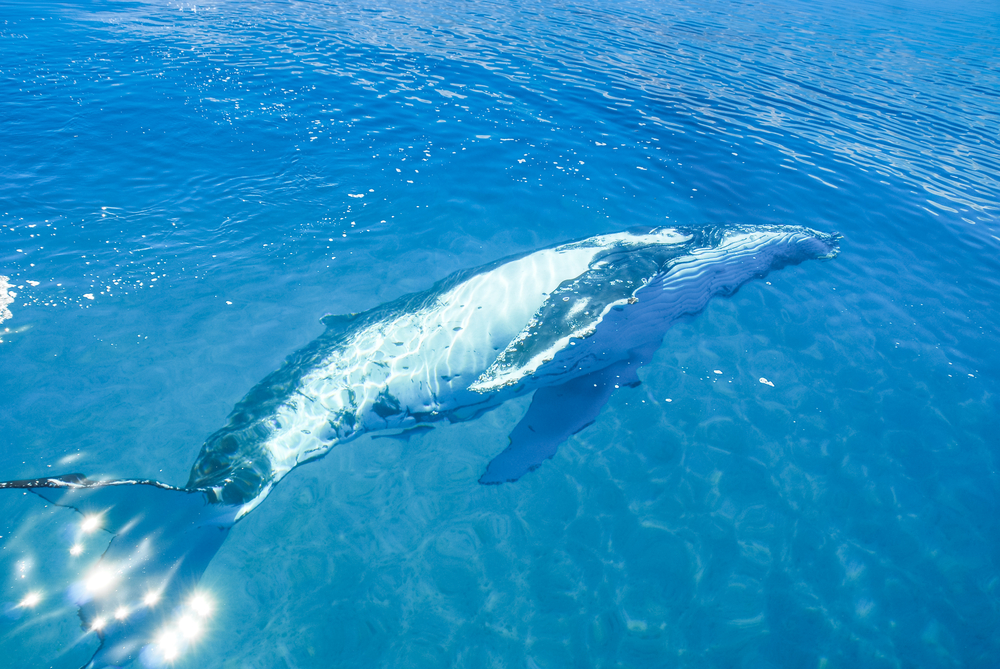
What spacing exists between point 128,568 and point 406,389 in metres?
3.05

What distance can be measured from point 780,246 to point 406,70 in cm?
1409

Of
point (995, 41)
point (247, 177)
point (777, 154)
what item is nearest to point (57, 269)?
point (247, 177)

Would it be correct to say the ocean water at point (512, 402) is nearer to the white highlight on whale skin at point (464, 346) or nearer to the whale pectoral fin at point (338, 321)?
the white highlight on whale skin at point (464, 346)

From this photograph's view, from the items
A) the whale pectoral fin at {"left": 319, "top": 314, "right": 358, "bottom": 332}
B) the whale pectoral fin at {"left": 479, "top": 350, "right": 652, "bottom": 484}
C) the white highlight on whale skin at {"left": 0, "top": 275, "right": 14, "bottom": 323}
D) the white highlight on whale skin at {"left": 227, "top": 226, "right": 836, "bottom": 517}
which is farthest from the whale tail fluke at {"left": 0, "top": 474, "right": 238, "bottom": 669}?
the white highlight on whale skin at {"left": 0, "top": 275, "right": 14, "bottom": 323}

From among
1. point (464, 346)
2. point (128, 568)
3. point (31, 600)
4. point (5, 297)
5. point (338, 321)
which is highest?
point (464, 346)

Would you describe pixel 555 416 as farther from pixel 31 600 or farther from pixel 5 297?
pixel 5 297

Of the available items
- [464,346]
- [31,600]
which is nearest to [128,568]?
[31,600]

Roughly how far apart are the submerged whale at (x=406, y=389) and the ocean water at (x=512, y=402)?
0.26 meters

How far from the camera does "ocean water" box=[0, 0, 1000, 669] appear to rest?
4.84m

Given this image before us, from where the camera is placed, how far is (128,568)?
4.57m

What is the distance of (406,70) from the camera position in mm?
17875

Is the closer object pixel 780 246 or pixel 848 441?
pixel 848 441

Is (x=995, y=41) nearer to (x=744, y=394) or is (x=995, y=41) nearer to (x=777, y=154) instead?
(x=777, y=154)

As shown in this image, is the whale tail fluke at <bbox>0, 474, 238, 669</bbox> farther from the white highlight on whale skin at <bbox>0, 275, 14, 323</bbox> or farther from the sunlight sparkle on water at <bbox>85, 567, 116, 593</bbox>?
the white highlight on whale skin at <bbox>0, 275, 14, 323</bbox>
